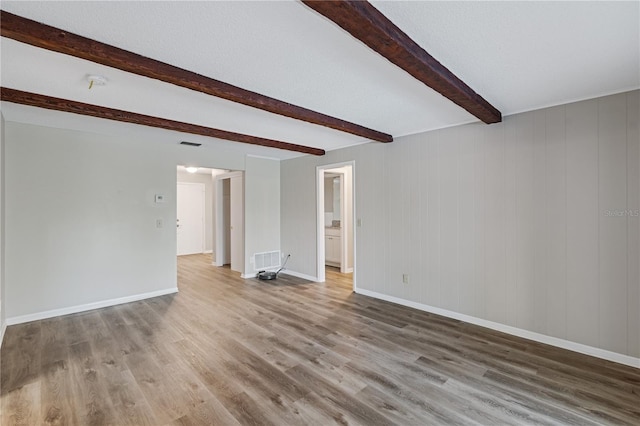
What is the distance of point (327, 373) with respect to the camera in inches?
97.8

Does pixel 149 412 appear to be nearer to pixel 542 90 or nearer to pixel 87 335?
pixel 87 335

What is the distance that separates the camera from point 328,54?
2.03 m

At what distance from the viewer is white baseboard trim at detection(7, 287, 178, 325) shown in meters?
3.58

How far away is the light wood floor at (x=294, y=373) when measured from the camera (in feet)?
6.58

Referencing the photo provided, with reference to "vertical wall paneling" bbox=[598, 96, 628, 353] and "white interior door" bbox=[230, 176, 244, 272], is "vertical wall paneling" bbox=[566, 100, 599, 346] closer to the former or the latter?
"vertical wall paneling" bbox=[598, 96, 628, 353]

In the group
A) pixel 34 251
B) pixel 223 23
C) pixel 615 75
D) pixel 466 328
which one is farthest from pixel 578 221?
pixel 34 251

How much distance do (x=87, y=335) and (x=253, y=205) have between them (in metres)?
3.23

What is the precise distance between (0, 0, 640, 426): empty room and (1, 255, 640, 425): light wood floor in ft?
0.07

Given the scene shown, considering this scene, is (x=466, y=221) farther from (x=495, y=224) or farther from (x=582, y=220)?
(x=582, y=220)

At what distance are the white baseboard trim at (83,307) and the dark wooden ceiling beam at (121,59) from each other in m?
3.50

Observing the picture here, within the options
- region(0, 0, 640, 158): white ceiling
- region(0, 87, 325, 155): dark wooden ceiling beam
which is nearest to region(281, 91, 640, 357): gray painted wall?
region(0, 0, 640, 158): white ceiling

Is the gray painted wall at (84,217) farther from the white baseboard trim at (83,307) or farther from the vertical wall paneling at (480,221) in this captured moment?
the vertical wall paneling at (480,221)

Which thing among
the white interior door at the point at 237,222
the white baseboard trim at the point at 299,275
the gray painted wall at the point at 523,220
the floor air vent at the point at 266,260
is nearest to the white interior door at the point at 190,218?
the white interior door at the point at 237,222

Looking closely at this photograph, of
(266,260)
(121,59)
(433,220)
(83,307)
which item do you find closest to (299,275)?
(266,260)
